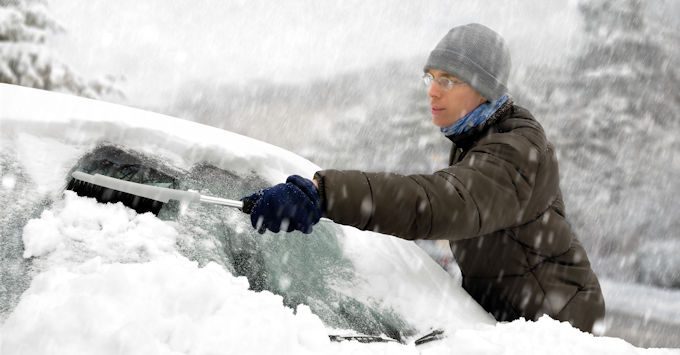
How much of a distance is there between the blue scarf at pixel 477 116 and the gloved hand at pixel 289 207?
1019 mm

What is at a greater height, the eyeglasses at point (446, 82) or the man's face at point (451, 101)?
the eyeglasses at point (446, 82)

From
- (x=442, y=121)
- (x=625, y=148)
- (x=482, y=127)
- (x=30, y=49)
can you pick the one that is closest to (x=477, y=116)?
(x=482, y=127)

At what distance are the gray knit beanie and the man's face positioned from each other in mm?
47

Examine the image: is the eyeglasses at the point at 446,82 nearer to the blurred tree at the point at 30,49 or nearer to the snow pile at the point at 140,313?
the snow pile at the point at 140,313

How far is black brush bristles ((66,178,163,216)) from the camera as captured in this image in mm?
1520

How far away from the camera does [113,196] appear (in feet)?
5.10

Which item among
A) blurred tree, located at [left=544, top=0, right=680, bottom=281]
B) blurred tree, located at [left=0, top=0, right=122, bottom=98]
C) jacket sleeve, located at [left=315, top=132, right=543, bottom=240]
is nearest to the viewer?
jacket sleeve, located at [left=315, top=132, right=543, bottom=240]

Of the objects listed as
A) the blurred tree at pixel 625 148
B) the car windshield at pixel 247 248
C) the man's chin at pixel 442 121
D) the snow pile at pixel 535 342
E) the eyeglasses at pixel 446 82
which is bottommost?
the blurred tree at pixel 625 148

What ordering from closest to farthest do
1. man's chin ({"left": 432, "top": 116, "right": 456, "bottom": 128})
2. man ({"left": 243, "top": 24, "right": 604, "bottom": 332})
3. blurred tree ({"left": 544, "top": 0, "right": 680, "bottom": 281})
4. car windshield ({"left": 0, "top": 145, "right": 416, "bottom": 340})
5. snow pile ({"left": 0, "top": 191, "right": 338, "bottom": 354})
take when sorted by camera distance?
snow pile ({"left": 0, "top": 191, "right": 338, "bottom": 354}) → man ({"left": 243, "top": 24, "right": 604, "bottom": 332}) → car windshield ({"left": 0, "top": 145, "right": 416, "bottom": 340}) → man's chin ({"left": 432, "top": 116, "right": 456, "bottom": 128}) → blurred tree ({"left": 544, "top": 0, "right": 680, "bottom": 281})

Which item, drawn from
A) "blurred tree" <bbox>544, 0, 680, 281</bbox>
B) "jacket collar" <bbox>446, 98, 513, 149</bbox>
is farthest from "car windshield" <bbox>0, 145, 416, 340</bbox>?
"blurred tree" <bbox>544, 0, 680, 281</bbox>

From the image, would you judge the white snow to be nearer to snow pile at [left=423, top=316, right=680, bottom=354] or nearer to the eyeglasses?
snow pile at [left=423, top=316, right=680, bottom=354]

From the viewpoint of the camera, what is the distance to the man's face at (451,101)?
2.13 m

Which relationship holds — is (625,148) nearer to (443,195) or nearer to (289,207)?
(443,195)

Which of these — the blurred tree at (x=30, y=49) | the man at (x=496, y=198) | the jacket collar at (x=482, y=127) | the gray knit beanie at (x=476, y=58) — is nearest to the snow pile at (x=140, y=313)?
the man at (x=496, y=198)
